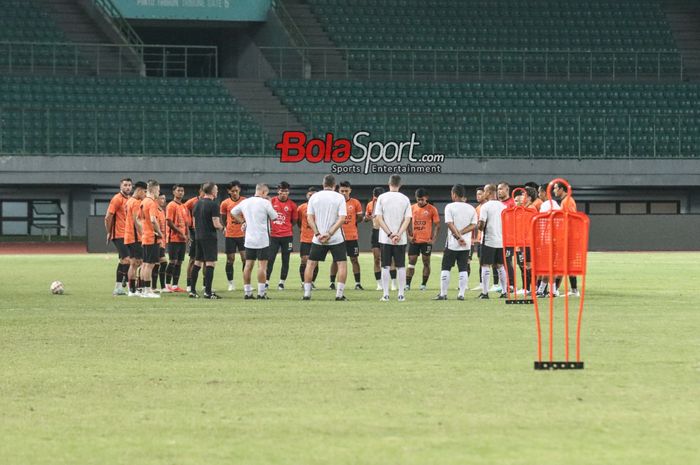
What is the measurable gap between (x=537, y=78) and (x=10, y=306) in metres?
39.5

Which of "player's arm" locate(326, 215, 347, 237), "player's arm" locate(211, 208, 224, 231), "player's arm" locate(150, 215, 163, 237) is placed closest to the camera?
"player's arm" locate(326, 215, 347, 237)

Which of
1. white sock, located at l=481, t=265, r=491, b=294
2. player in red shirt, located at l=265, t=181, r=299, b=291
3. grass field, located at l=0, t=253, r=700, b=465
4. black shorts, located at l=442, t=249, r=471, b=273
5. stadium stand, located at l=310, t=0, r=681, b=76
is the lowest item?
grass field, located at l=0, t=253, r=700, b=465

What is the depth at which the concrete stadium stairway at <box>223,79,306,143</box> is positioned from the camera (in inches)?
2021

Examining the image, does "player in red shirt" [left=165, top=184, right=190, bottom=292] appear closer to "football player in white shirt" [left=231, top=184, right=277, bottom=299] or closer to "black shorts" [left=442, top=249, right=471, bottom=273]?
"football player in white shirt" [left=231, top=184, right=277, bottom=299]

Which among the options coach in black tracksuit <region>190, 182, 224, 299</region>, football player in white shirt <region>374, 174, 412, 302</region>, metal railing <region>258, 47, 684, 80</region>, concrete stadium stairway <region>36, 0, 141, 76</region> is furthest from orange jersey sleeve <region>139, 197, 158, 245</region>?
metal railing <region>258, 47, 684, 80</region>

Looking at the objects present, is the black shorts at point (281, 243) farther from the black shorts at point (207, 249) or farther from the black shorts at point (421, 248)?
the black shorts at point (207, 249)

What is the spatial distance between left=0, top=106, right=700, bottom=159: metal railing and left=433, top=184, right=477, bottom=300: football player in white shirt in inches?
1139

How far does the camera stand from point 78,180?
4819 cm

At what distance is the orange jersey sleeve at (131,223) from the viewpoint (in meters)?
21.8

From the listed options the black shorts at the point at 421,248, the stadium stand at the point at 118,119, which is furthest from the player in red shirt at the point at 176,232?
the stadium stand at the point at 118,119

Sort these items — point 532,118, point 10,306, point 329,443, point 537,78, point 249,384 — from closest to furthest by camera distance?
point 329,443 < point 249,384 < point 10,306 < point 532,118 < point 537,78

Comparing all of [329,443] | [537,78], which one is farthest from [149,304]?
[537,78]

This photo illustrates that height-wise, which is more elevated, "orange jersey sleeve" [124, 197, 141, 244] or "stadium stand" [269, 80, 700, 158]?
"stadium stand" [269, 80, 700, 158]

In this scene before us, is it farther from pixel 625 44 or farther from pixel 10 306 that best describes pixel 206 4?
pixel 10 306
